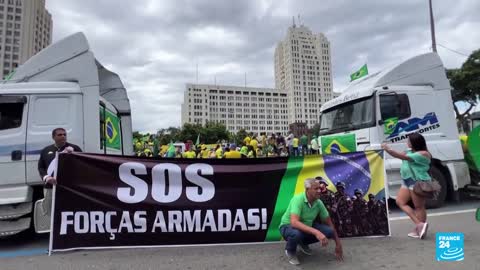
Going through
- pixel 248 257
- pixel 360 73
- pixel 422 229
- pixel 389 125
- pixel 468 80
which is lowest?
pixel 248 257

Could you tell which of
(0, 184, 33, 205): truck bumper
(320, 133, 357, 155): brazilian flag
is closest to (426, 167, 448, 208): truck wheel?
(320, 133, 357, 155): brazilian flag

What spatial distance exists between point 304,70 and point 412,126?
135387mm

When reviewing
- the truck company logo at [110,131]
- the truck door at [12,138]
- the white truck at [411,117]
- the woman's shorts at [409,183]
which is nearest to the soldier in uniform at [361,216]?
the woman's shorts at [409,183]

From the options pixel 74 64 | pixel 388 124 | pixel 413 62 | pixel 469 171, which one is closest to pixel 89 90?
pixel 74 64

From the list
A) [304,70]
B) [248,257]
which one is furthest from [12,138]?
[304,70]

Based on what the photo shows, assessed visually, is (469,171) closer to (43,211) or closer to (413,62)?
(413,62)

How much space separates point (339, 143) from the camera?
25.3 feet

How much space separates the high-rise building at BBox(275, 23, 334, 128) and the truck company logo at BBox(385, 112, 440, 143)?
120821 millimetres

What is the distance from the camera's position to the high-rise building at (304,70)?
13212 centimetres

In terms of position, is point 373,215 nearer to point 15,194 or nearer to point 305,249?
point 305,249

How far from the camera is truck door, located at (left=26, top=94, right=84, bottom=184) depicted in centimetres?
534

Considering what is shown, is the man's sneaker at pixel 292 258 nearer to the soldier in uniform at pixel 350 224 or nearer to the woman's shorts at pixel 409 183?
the soldier in uniform at pixel 350 224

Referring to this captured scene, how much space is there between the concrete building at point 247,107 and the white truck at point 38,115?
145738mm

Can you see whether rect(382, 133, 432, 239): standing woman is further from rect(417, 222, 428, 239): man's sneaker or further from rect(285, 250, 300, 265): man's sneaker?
rect(285, 250, 300, 265): man's sneaker
